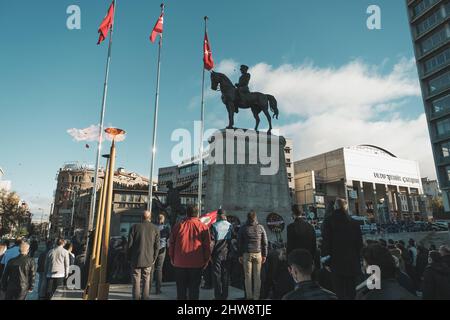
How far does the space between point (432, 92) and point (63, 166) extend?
88.2m

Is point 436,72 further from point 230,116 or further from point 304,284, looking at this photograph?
point 304,284

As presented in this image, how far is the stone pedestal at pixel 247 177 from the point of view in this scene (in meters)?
12.8

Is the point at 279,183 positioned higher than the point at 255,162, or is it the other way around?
the point at 255,162

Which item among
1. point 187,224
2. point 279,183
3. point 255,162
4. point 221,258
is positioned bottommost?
point 221,258

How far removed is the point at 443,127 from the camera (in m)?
43.6

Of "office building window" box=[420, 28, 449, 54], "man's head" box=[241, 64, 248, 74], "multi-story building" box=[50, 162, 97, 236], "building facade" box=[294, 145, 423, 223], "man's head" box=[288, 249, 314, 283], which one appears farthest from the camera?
"multi-story building" box=[50, 162, 97, 236]

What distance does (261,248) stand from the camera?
19.6 feet

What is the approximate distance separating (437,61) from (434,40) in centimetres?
351

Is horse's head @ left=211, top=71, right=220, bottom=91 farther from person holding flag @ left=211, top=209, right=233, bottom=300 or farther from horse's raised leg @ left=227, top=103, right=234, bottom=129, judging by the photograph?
person holding flag @ left=211, top=209, right=233, bottom=300

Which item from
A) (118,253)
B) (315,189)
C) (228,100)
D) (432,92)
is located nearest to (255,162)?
(228,100)

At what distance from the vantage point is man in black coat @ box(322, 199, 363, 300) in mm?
4535

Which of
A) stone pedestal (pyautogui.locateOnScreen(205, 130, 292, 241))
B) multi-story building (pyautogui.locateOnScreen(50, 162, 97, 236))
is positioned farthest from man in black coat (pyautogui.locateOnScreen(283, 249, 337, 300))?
multi-story building (pyautogui.locateOnScreen(50, 162, 97, 236))

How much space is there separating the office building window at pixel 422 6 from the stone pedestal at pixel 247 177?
4884 cm
